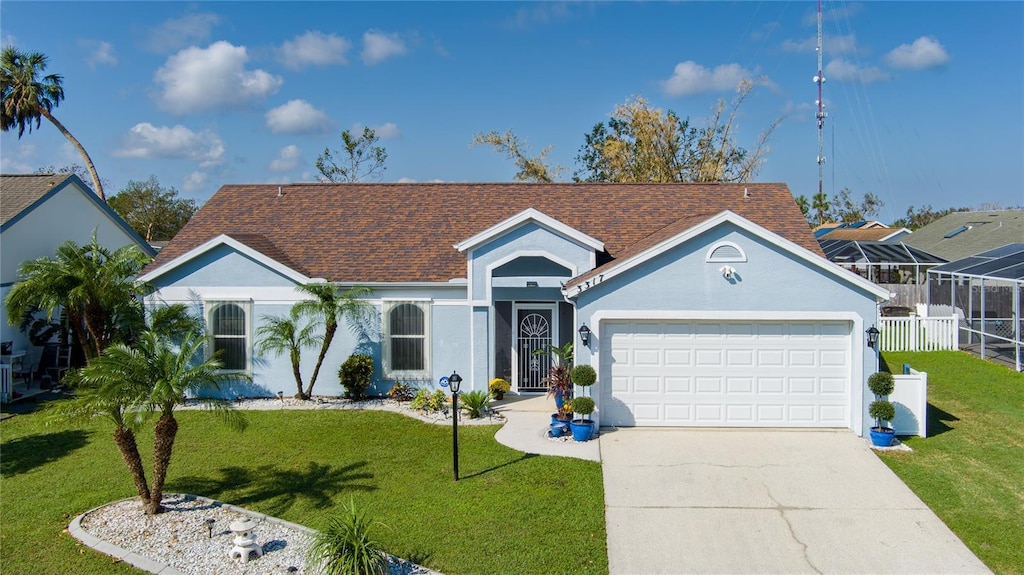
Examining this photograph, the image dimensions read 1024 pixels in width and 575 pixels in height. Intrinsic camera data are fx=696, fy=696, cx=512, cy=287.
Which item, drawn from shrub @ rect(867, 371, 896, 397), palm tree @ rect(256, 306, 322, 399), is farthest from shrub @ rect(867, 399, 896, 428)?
palm tree @ rect(256, 306, 322, 399)

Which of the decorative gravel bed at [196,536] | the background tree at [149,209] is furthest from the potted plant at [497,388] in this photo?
the background tree at [149,209]

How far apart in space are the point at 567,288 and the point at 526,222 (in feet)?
7.83

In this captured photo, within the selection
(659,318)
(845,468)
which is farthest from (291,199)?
(845,468)

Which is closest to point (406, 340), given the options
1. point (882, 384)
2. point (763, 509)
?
point (763, 509)

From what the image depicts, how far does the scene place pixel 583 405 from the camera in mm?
12797

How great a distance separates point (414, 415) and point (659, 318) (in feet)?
18.3

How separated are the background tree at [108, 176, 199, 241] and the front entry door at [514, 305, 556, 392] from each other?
1581 inches

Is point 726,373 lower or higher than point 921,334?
lower

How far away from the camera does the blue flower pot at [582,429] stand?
504 inches

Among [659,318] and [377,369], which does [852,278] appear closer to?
[659,318]

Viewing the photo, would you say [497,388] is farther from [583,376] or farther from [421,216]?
[421,216]

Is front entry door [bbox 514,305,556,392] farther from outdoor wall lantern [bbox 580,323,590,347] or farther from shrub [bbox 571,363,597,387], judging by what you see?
shrub [bbox 571,363,597,387]

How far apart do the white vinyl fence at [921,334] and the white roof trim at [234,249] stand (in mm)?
18366

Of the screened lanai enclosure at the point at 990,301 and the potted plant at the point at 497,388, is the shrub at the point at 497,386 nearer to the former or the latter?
the potted plant at the point at 497,388
